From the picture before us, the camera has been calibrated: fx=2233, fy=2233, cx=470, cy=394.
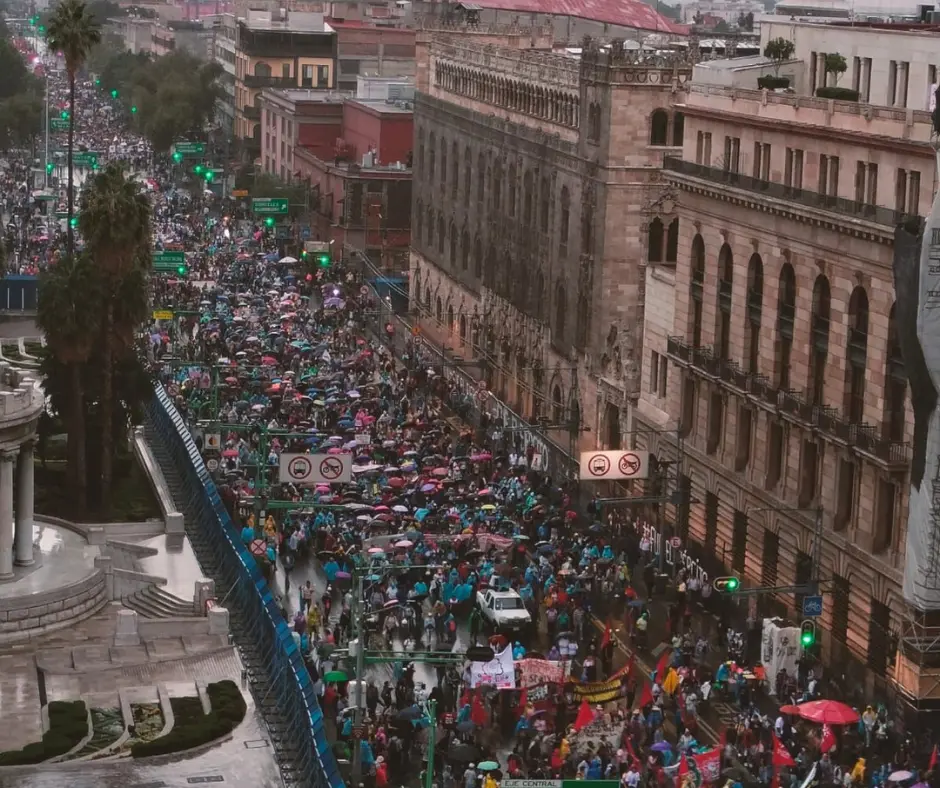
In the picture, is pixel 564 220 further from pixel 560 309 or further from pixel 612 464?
pixel 612 464

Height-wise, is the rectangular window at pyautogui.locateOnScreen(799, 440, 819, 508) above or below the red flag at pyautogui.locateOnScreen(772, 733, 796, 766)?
above

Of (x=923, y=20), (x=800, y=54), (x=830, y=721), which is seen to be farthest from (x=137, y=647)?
(x=923, y=20)

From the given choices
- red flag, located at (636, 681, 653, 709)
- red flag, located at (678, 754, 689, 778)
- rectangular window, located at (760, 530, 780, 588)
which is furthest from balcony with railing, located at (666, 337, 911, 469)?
red flag, located at (678, 754, 689, 778)

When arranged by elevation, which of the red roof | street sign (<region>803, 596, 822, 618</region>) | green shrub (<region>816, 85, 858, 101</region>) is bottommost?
street sign (<region>803, 596, 822, 618</region>)

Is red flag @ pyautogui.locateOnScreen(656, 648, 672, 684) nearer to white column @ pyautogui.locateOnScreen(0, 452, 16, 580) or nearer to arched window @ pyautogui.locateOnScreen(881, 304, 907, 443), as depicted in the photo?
arched window @ pyautogui.locateOnScreen(881, 304, 907, 443)

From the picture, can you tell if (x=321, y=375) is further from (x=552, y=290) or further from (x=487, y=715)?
(x=487, y=715)

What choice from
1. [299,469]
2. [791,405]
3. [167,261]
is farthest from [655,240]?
[167,261]

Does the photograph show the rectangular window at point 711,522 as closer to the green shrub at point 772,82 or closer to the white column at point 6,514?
the green shrub at point 772,82
